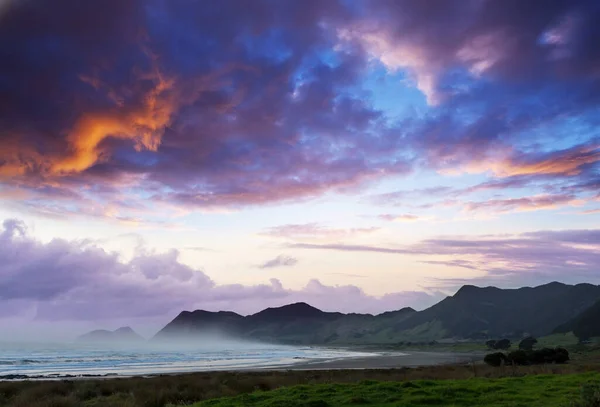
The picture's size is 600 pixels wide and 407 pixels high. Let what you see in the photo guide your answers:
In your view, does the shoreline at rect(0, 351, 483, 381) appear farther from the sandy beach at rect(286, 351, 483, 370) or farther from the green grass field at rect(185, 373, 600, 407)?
the green grass field at rect(185, 373, 600, 407)

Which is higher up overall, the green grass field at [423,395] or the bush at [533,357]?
the green grass field at [423,395]

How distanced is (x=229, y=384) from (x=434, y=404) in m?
20.0

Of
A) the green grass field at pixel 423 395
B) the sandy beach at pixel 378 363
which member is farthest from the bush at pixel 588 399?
the sandy beach at pixel 378 363

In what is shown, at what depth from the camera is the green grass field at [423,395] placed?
2042 centimetres

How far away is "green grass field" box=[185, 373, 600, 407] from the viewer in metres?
20.4

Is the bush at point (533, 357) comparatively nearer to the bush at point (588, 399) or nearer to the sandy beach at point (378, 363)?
the sandy beach at point (378, 363)

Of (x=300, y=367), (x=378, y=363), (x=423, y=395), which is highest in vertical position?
(x=423, y=395)

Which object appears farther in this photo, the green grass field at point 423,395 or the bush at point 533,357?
the bush at point 533,357

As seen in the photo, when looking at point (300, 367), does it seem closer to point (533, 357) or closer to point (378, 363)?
point (378, 363)

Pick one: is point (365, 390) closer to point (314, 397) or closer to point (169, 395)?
point (314, 397)

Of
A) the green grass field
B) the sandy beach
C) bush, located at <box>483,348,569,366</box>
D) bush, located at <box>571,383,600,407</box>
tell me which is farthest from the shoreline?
bush, located at <box>571,383,600,407</box>

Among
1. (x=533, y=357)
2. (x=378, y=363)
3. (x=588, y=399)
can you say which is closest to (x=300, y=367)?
(x=378, y=363)

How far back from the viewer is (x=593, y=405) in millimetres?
13219

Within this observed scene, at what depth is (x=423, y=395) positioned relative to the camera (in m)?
22.0
